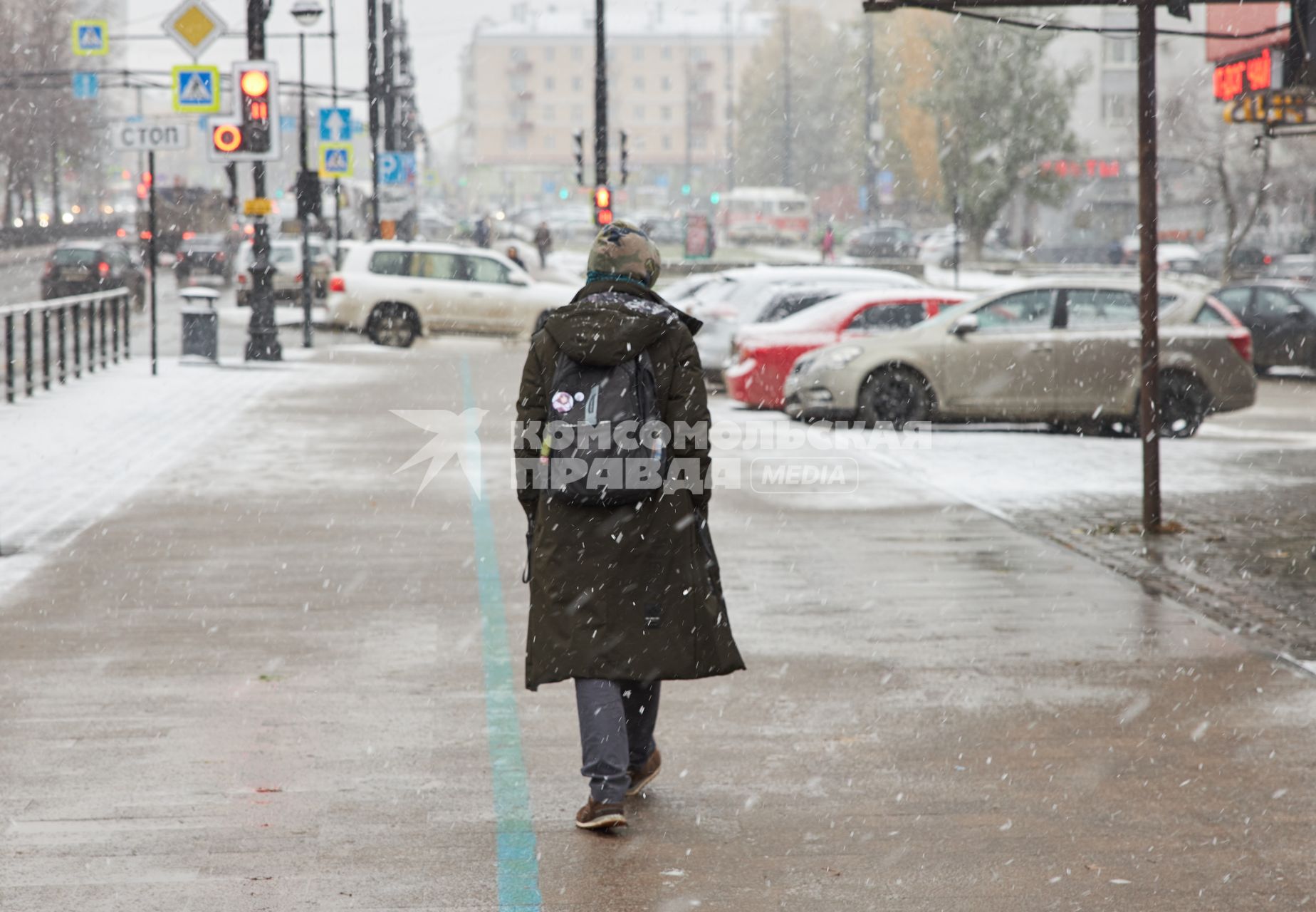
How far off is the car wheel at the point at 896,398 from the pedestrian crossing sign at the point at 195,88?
11738 millimetres

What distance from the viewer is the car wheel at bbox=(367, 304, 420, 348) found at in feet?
93.8

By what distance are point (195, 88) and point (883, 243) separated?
44004mm

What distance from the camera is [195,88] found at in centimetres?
2450

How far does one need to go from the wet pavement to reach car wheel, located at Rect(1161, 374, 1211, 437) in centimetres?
609

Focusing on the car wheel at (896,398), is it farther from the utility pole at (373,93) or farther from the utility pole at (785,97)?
the utility pole at (785,97)

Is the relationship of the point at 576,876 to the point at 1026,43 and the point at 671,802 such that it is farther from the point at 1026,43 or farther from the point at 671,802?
the point at 1026,43

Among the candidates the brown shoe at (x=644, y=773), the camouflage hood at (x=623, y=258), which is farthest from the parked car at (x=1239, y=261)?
the camouflage hood at (x=623, y=258)

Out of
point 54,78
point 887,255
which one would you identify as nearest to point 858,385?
point 887,255

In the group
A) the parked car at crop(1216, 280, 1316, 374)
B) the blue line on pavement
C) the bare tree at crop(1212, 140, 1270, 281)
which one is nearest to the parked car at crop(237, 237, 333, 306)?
the bare tree at crop(1212, 140, 1270, 281)

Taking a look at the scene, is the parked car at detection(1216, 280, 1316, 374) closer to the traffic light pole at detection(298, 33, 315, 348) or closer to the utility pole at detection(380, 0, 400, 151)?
the traffic light pole at detection(298, 33, 315, 348)

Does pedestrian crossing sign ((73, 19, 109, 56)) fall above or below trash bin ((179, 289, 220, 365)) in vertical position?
above

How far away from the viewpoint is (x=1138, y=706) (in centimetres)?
679

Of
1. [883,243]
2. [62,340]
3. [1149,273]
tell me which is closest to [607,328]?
[1149,273]

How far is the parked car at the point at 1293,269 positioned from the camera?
142ft
